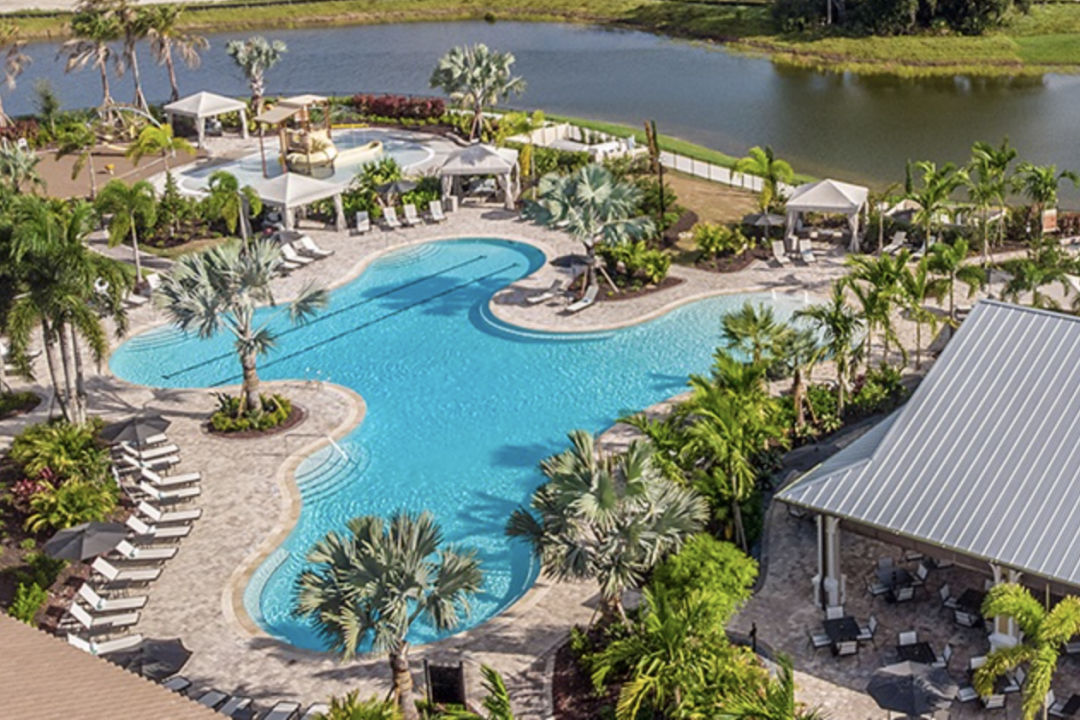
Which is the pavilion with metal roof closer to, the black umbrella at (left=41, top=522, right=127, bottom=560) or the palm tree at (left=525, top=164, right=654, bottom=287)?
the black umbrella at (left=41, top=522, right=127, bottom=560)

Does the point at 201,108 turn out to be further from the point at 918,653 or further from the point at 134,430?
the point at 918,653

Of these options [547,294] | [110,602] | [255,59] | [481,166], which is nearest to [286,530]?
[110,602]

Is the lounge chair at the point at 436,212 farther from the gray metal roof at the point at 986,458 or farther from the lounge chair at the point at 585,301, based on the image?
the gray metal roof at the point at 986,458

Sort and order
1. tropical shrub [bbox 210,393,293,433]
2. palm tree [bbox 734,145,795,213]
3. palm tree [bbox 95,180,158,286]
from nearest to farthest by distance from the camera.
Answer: tropical shrub [bbox 210,393,293,433] → palm tree [bbox 95,180,158,286] → palm tree [bbox 734,145,795,213]

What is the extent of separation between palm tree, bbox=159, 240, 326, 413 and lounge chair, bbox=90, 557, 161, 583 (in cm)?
742

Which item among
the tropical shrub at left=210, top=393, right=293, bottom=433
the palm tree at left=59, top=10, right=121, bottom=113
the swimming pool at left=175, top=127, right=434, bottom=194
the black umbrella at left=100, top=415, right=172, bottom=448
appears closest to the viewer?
the black umbrella at left=100, top=415, right=172, bottom=448

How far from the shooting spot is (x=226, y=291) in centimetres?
3566

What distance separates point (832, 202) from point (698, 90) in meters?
30.7

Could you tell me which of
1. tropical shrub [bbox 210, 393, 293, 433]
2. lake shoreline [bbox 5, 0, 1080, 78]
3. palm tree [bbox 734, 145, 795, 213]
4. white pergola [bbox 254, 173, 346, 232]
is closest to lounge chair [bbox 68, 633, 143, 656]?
tropical shrub [bbox 210, 393, 293, 433]

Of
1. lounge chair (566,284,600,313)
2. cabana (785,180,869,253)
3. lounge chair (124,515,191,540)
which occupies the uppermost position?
cabana (785,180,869,253)

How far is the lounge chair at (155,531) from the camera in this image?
3144 centimetres

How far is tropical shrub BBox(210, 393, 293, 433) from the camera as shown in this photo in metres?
36.6

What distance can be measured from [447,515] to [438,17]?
76.1 metres

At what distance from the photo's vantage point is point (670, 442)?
97.0 ft
